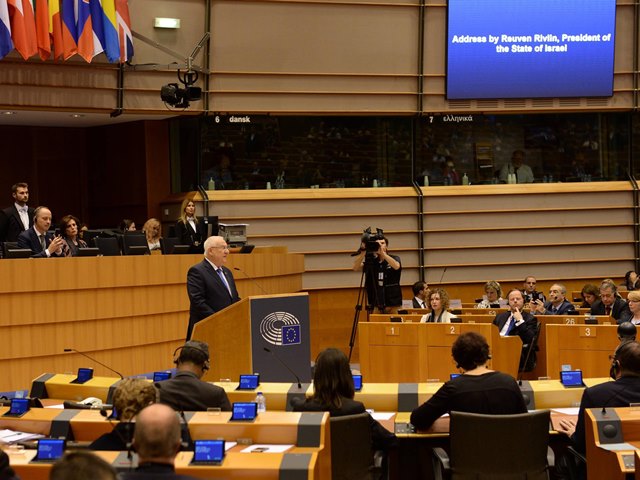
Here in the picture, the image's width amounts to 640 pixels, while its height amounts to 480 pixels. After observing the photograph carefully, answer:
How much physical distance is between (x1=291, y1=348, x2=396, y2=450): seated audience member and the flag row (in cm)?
804

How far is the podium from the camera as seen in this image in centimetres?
802

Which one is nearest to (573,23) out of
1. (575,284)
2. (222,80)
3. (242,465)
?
(575,284)

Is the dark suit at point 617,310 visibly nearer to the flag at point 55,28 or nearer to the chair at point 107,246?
the chair at point 107,246

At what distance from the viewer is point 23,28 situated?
39.3 ft

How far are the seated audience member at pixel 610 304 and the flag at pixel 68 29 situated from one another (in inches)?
277

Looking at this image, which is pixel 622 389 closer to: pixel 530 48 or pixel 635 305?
pixel 635 305

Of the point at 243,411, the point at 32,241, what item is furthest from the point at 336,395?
the point at 32,241

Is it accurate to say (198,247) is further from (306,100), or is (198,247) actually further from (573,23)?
(573,23)

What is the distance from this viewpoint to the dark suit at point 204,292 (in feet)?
26.9

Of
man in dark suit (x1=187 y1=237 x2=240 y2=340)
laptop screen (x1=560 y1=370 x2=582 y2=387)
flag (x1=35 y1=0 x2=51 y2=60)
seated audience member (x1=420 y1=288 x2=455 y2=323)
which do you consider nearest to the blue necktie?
man in dark suit (x1=187 y1=237 x2=240 y2=340)

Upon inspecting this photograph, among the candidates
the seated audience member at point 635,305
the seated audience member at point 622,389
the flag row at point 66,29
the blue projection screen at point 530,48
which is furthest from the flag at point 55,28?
the seated audience member at point 622,389

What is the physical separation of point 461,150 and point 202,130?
4103 millimetres

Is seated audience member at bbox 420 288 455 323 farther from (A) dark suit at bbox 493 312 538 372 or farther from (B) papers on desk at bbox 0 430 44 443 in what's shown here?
(B) papers on desk at bbox 0 430 44 443

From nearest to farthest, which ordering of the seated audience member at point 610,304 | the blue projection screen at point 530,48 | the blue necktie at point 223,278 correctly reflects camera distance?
the blue necktie at point 223,278 → the seated audience member at point 610,304 → the blue projection screen at point 530,48
